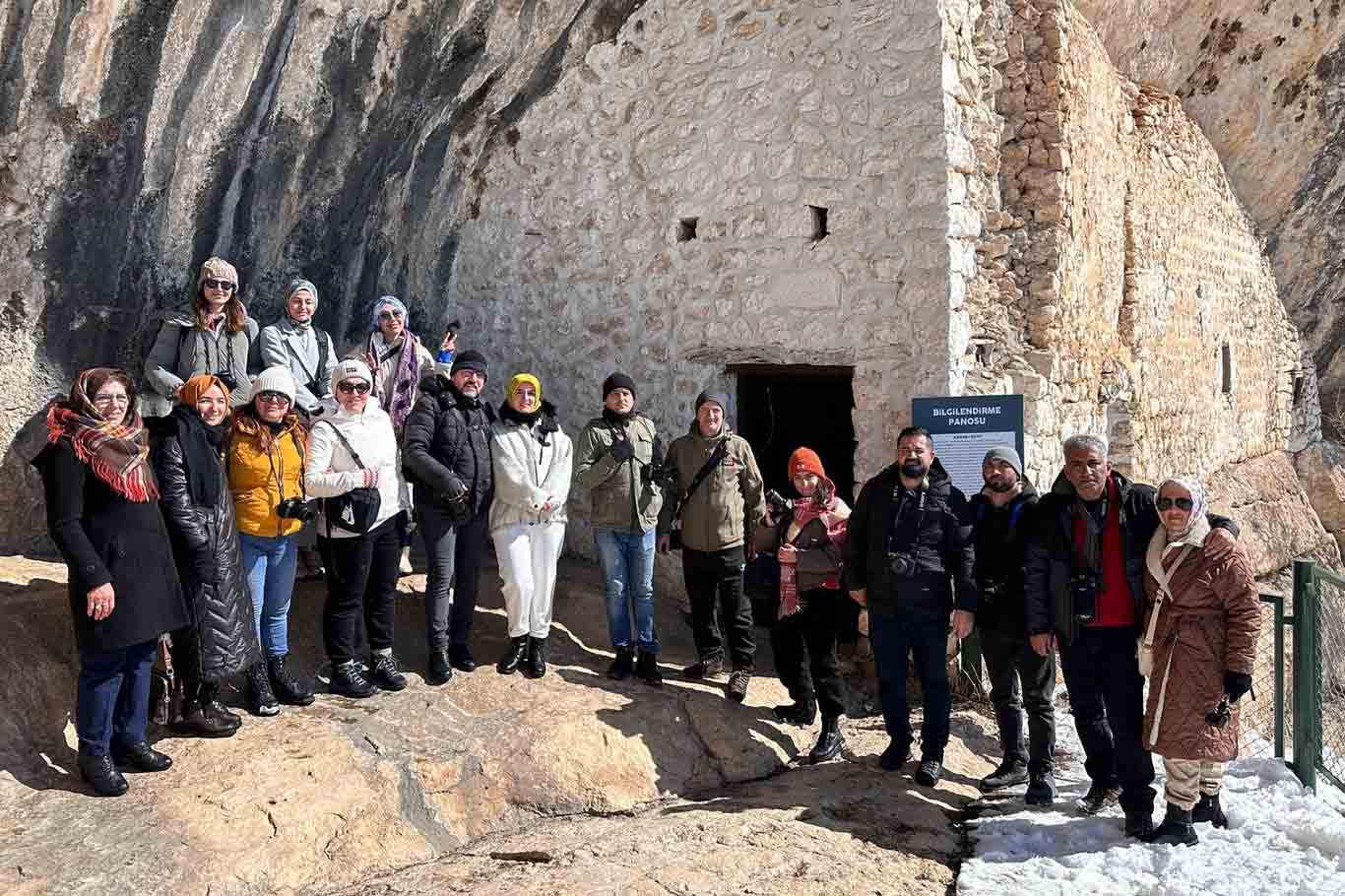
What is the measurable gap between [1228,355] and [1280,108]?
248 centimetres

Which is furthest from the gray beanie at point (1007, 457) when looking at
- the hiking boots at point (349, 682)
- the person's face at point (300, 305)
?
the person's face at point (300, 305)

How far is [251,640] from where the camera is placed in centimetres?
443

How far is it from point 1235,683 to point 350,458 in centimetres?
Result: 375

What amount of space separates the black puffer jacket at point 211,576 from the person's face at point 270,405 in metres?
0.33

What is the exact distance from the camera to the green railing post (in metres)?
4.90

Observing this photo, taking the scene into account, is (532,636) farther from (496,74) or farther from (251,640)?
(496,74)

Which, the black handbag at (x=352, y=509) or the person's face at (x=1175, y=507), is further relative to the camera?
the black handbag at (x=352, y=509)

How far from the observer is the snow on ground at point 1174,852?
4.05m

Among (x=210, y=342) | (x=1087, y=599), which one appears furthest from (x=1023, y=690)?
(x=210, y=342)

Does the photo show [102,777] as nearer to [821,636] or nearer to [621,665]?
[621,665]

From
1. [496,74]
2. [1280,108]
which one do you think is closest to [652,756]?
Result: [496,74]

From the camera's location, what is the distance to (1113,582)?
14.4ft

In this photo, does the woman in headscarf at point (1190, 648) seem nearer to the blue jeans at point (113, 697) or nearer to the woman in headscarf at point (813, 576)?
the woman in headscarf at point (813, 576)

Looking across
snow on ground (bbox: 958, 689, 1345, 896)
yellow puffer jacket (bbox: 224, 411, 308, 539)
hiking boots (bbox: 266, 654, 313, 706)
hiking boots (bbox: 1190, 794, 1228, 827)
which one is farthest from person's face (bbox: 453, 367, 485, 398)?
hiking boots (bbox: 1190, 794, 1228, 827)
